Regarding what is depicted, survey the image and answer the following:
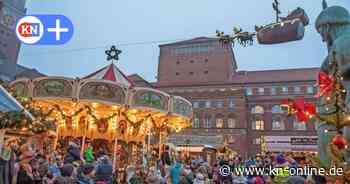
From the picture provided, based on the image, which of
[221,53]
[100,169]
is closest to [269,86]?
[221,53]

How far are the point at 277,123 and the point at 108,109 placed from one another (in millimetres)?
40422

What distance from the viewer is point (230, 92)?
1981 inches

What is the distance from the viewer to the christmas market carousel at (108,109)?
1258 centimetres

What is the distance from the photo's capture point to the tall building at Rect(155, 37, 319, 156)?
49.7 m

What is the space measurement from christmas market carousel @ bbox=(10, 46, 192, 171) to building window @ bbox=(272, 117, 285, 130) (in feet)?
119

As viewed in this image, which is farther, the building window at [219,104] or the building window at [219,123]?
the building window at [219,104]

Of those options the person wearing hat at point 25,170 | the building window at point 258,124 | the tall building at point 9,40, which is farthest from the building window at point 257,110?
the person wearing hat at point 25,170

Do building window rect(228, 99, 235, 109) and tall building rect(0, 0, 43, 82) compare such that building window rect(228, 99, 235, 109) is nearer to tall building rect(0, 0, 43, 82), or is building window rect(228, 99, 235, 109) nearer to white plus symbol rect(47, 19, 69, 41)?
tall building rect(0, 0, 43, 82)

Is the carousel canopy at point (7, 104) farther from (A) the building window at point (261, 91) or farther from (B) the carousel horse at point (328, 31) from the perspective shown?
(A) the building window at point (261, 91)

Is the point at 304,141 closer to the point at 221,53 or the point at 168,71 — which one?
the point at 221,53

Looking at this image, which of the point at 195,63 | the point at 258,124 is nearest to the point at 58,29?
the point at 258,124

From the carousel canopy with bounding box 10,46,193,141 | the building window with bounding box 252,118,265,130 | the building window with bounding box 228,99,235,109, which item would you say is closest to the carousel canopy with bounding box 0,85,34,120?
the carousel canopy with bounding box 10,46,193,141

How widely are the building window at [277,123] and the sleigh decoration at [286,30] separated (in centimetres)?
4644

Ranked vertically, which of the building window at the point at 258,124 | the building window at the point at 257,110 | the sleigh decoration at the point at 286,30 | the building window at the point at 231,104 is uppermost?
the building window at the point at 231,104
